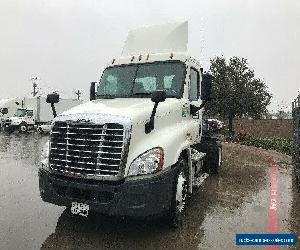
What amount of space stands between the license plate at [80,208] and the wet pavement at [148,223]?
0.48 metres

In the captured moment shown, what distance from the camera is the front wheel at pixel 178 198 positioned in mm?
5727

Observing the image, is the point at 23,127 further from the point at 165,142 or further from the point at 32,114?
the point at 165,142

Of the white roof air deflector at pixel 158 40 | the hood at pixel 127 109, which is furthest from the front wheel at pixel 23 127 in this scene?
the hood at pixel 127 109

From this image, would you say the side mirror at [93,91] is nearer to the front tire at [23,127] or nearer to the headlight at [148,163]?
the headlight at [148,163]

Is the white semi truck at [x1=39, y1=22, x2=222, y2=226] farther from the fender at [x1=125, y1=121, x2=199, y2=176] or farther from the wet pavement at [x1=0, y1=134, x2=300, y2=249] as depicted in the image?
the wet pavement at [x1=0, y1=134, x2=300, y2=249]

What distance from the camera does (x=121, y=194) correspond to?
197 inches

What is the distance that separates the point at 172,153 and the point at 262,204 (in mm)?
3401

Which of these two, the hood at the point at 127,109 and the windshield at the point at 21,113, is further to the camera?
the windshield at the point at 21,113

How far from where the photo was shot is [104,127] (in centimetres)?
513

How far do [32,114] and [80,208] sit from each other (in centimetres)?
2996

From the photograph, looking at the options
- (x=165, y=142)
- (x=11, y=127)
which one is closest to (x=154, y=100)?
(x=165, y=142)

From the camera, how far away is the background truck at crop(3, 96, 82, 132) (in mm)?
31453

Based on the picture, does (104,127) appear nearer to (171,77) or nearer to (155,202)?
(155,202)

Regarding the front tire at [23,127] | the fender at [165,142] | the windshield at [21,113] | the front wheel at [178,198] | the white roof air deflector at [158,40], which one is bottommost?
the front tire at [23,127]
